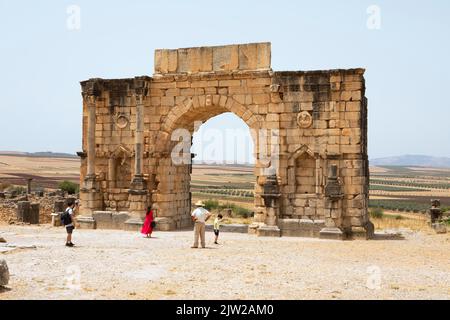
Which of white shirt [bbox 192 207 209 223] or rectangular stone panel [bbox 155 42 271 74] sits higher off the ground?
rectangular stone panel [bbox 155 42 271 74]

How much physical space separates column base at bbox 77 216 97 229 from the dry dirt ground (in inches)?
99.3

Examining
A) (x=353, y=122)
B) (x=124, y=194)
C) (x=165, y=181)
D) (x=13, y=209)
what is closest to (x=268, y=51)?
(x=353, y=122)

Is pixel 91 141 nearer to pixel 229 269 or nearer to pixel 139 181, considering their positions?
pixel 139 181

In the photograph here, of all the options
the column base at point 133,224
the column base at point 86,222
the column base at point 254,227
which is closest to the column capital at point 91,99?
the column base at point 86,222

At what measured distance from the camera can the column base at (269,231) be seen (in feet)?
52.3

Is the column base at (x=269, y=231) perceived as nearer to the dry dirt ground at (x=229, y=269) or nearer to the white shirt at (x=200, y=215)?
the dry dirt ground at (x=229, y=269)

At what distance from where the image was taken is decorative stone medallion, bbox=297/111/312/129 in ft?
53.1

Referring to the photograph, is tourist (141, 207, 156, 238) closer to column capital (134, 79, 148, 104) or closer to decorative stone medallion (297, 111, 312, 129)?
column capital (134, 79, 148, 104)

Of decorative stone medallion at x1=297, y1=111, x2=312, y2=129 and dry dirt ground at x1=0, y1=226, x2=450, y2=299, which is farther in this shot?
decorative stone medallion at x1=297, y1=111, x2=312, y2=129

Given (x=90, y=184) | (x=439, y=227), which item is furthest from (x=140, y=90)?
(x=439, y=227)

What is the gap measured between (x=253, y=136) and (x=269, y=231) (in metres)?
2.92

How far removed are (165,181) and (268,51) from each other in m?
5.26

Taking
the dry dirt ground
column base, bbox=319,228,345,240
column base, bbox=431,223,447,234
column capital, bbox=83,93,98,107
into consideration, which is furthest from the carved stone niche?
column capital, bbox=83,93,98,107
